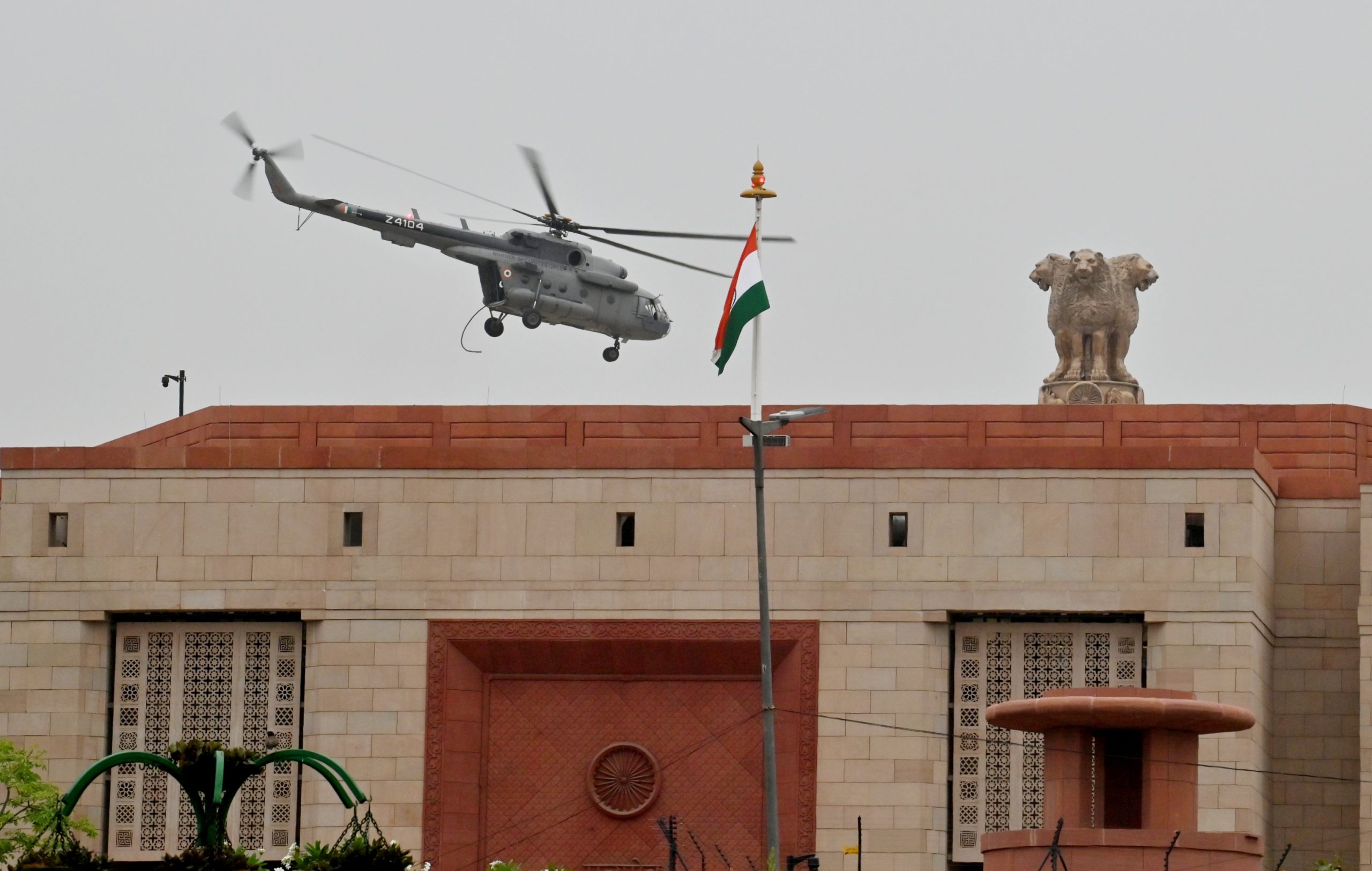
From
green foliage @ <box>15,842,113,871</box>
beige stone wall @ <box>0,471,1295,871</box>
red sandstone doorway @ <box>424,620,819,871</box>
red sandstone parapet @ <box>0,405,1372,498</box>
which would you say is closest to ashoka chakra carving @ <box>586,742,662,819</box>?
red sandstone doorway @ <box>424,620,819,871</box>

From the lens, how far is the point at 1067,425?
51500 mm

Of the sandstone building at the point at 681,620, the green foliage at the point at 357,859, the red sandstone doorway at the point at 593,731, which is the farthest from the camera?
the red sandstone doorway at the point at 593,731

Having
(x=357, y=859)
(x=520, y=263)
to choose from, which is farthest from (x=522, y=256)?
(x=357, y=859)

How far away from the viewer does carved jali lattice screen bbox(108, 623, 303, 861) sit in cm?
5025

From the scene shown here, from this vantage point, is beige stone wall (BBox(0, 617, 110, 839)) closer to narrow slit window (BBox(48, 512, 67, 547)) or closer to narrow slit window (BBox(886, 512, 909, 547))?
narrow slit window (BBox(48, 512, 67, 547))

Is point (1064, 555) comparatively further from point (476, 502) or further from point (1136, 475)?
point (476, 502)

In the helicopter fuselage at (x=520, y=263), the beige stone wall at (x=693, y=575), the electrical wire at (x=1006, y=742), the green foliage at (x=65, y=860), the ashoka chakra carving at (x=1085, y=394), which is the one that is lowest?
the green foliage at (x=65, y=860)

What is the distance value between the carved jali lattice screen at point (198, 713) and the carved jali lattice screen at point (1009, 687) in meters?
10.3

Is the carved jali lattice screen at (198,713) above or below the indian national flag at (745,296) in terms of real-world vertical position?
below

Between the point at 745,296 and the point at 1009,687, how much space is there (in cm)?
854

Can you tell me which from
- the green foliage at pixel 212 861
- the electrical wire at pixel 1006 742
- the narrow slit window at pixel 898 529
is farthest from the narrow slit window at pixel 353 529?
the green foliage at pixel 212 861

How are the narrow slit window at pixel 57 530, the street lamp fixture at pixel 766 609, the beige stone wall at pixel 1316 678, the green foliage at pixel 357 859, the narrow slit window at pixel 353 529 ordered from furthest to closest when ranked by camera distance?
the narrow slit window at pixel 57 530 → the narrow slit window at pixel 353 529 → the beige stone wall at pixel 1316 678 → the street lamp fixture at pixel 766 609 → the green foliage at pixel 357 859

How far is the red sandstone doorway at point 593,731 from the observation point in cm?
4959

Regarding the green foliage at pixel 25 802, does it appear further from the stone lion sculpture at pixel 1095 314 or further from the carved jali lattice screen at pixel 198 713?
the stone lion sculpture at pixel 1095 314
